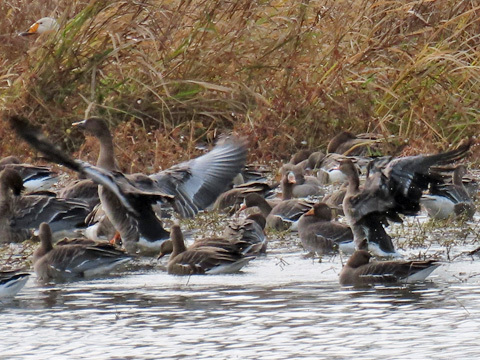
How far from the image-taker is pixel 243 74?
16.9m

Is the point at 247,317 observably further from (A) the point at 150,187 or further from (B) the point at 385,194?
(A) the point at 150,187

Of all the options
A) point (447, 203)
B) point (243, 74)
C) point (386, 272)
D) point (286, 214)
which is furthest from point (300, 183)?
point (386, 272)

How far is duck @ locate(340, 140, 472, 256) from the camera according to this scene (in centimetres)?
939

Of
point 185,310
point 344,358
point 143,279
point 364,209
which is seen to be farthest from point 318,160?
point 344,358

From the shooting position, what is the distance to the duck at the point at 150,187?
33.0 ft

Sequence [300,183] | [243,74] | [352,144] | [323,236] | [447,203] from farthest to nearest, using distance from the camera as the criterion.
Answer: [243,74], [352,144], [300,183], [447,203], [323,236]

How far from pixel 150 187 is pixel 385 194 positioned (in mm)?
2256

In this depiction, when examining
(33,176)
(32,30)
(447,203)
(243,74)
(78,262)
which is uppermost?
(32,30)

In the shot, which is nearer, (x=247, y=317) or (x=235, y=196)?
(x=247, y=317)

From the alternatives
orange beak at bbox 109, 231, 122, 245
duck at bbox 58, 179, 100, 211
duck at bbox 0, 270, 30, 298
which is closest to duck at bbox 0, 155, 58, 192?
duck at bbox 58, 179, 100, 211

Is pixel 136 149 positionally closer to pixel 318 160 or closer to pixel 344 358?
pixel 318 160

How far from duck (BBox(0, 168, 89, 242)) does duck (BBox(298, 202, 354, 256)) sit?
2226 mm

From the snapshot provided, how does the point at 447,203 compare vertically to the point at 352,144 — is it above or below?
below

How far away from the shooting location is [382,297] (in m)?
8.39
